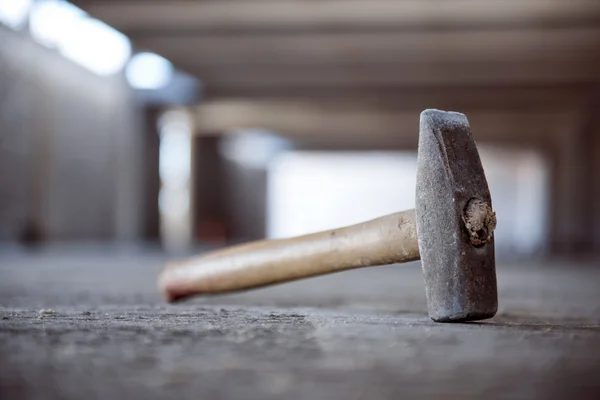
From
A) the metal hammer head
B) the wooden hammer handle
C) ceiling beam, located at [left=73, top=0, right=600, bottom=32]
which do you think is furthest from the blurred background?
the metal hammer head

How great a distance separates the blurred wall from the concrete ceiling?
110 inches

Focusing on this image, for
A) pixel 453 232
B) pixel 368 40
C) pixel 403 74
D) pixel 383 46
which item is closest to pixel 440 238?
pixel 453 232

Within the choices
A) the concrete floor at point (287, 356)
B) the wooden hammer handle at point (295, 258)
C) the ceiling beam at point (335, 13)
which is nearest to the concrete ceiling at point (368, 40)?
the ceiling beam at point (335, 13)

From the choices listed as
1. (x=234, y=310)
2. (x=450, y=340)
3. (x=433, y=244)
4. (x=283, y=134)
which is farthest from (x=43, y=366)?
(x=283, y=134)

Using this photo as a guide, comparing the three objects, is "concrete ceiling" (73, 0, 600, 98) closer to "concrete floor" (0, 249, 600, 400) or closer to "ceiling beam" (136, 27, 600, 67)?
"ceiling beam" (136, 27, 600, 67)

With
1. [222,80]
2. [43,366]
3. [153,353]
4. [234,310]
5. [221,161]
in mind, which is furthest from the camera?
[221,161]

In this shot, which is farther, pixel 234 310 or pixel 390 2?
pixel 390 2

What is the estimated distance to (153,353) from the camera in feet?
4.37

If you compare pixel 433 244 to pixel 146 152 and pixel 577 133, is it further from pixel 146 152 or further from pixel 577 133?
pixel 577 133

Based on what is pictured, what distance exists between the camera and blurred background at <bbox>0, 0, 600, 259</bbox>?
12336 mm

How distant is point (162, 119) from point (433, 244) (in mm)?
20239

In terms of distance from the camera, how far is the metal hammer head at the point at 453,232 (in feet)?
5.89

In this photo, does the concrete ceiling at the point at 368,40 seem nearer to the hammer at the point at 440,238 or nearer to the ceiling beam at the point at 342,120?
the ceiling beam at the point at 342,120

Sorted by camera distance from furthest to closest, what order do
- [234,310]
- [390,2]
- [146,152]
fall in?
1. [146,152]
2. [390,2]
3. [234,310]
